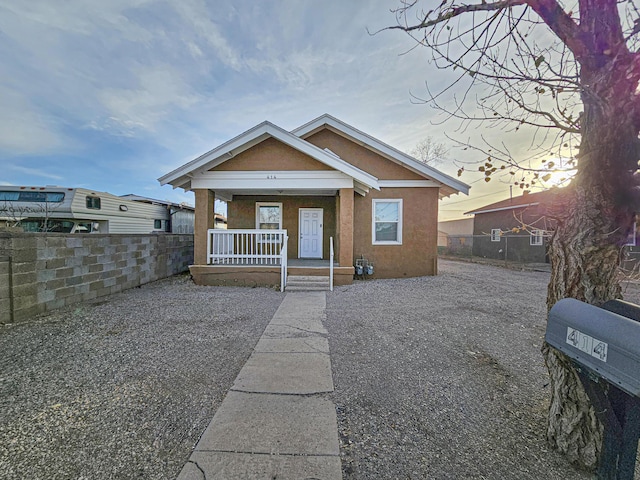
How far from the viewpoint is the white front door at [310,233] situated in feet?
35.0

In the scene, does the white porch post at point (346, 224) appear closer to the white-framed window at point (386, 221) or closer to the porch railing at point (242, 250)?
the porch railing at point (242, 250)

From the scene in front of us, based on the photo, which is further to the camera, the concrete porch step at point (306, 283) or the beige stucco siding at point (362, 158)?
the beige stucco siding at point (362, 158)

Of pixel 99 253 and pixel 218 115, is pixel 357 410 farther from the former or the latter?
pixel 218 115

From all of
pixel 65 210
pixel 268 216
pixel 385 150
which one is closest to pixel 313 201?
pixel 268 216

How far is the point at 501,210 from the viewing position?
18812 millimetres

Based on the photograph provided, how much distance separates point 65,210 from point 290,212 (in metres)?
8.97

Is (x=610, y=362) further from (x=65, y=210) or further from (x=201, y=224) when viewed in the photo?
(x=65, y=210)

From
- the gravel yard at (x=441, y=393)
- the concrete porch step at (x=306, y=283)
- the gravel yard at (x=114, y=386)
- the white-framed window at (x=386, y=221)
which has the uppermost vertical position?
the white-framed window at (x=386, y=221)

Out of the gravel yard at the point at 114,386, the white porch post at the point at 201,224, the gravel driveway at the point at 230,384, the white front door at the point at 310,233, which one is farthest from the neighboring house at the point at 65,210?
the white front door at the point at 310,233

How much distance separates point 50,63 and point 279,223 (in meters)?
7.84

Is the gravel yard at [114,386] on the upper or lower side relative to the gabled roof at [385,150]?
lower

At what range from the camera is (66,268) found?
5355mm

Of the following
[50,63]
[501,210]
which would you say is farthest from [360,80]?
[501,210]

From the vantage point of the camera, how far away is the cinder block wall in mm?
4359
